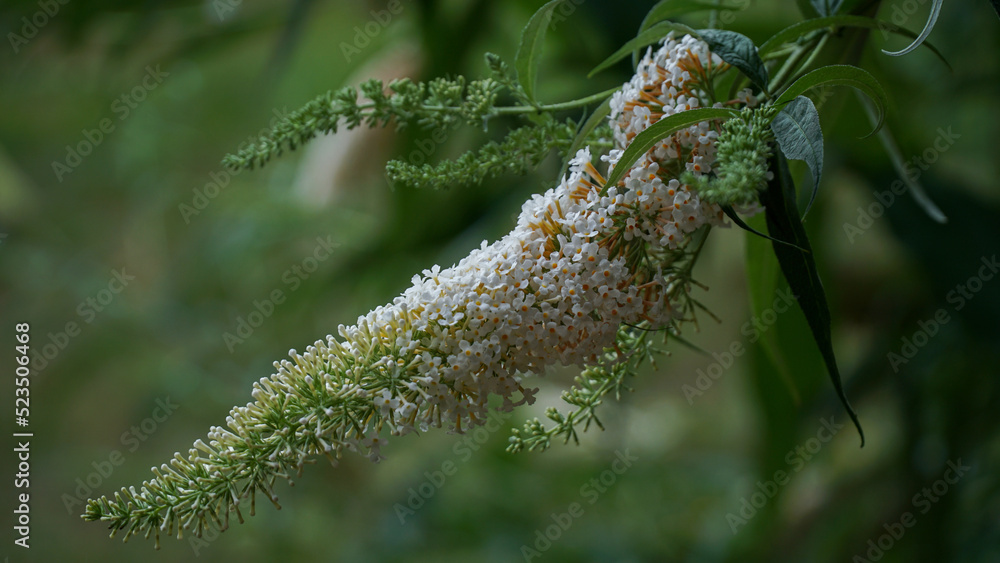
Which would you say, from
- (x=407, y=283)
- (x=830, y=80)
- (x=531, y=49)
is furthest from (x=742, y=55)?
(x=407, y=283)

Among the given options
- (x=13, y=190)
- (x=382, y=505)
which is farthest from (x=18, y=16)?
(x=382, y=505)

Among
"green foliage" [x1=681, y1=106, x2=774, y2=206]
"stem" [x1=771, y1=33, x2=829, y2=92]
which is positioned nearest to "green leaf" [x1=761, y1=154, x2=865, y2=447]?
"green foliage" [x1=681, y1=106, x2=774, y2=206]

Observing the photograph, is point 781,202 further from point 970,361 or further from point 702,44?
point 970,361

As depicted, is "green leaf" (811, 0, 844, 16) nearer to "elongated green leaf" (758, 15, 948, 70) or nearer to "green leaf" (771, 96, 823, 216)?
"elongated green leaf" (758, 15, 948, 70)

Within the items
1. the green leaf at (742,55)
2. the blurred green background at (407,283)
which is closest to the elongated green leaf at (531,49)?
the green leaf at (742,55)

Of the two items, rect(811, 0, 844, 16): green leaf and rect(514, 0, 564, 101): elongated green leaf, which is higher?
rect(514, 0, 564, 101): elongated green leaf

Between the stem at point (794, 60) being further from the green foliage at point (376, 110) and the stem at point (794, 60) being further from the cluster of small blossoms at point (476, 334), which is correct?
the green foliage at point (376, 110)

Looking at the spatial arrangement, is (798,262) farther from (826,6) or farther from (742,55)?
(826,6)
